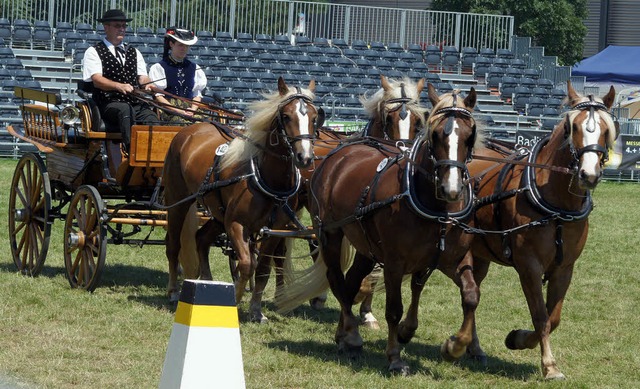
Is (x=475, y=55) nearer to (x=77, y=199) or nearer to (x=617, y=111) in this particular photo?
(x=617, y=111)

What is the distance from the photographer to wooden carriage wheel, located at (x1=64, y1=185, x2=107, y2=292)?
348 inches

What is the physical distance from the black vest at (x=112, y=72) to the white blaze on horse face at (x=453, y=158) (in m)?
4.24

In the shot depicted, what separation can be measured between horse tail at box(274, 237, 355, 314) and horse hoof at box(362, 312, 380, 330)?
0.58m

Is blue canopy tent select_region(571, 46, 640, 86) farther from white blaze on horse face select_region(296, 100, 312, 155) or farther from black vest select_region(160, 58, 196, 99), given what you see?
white blaze on horse face select_region(296, 100, 312, 155)

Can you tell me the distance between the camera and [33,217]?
32.7ft

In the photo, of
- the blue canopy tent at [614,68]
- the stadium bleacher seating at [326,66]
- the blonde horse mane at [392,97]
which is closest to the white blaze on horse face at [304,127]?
the blonde horse mane at [392,97]

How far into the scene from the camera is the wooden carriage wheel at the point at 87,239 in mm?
8844

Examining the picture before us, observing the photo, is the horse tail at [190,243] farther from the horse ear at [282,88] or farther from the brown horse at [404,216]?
the brown horse at [404,216]

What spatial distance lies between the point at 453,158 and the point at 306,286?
2.32m

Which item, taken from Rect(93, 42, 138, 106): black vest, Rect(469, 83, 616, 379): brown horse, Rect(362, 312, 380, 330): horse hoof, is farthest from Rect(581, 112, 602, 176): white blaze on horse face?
Rect(93, 42, 138, 106): black vest

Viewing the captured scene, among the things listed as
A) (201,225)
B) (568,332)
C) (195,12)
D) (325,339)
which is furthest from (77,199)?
(195,12)

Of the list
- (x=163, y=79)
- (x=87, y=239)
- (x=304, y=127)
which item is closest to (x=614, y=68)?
(x=163, y=79)

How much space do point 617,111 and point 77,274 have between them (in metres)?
19.9

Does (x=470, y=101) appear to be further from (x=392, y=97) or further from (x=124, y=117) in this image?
(x=124, y=117)
